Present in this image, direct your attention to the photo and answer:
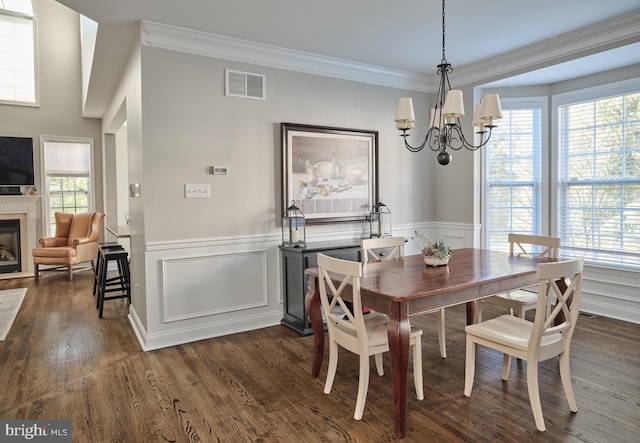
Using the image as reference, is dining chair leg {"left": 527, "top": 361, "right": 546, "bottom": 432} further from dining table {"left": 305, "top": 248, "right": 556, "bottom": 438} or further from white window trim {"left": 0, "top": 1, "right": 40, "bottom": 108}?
white window trim {"left": 0, "top": 1, "right": 40, "bottom": 108}

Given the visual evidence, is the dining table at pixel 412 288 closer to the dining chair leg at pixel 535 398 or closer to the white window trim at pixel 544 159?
the dining chair leg at pixel 535 398

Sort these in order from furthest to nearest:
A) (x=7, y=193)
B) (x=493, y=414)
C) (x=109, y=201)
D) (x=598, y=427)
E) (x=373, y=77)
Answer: (x=109, y=201) → (x=7, y=193) → (x=373, y=77) → (x=493, y=414) → (x=598, y=427)

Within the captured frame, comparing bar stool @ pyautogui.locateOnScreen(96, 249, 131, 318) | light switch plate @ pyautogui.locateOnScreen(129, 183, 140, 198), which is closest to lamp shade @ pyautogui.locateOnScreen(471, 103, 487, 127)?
light switch plate @ pyautogui.locateOnScreen(129, 183, 140, 198)

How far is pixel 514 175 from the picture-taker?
4.98 metres

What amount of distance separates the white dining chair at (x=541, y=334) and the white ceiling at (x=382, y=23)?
2.14m

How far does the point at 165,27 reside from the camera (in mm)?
3521

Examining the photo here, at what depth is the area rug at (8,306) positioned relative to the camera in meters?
4.24

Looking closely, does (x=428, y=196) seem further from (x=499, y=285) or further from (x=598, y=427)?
(x=598, y=427)

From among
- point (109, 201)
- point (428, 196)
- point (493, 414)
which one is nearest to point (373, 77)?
Result: point (428, 196)

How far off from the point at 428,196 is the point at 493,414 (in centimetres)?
337

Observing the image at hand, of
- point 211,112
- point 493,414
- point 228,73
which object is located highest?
point 228,73

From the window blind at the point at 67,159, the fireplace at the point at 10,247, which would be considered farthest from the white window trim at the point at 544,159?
the fireplace at the point at 10,247

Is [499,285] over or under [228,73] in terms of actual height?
under

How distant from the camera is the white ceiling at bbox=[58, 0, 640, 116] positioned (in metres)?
3.20
